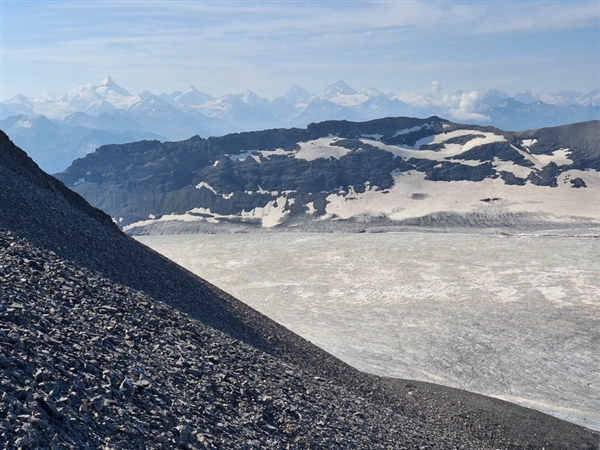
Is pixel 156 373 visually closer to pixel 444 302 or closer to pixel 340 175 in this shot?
pixel 444 302

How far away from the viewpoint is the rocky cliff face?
10975 centimetres

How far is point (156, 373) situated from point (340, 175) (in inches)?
4616

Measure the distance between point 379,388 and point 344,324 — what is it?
22616 mm

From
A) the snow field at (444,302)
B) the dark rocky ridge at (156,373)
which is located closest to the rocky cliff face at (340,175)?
the snow field at (444,302)

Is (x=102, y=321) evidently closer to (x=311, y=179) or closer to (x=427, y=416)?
(x=427, y=416)

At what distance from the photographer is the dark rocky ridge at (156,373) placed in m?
10.9

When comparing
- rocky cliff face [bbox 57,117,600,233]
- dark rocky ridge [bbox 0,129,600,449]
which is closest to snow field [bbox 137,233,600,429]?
dark rocky ridge [bbox 0,129,600,449]

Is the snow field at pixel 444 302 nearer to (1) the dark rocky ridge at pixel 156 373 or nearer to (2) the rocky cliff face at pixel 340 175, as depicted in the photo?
(1) the dark rocky ridge at pixel 156 373

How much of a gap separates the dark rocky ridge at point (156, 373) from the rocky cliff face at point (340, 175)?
259ft

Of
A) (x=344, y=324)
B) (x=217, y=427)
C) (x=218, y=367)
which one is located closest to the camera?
(x=217, y=427)

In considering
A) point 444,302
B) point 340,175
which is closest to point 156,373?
point 444,302

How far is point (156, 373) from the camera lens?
1392cm

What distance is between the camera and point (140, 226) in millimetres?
121062

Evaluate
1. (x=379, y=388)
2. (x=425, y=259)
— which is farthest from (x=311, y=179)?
(x=379, y=388)
